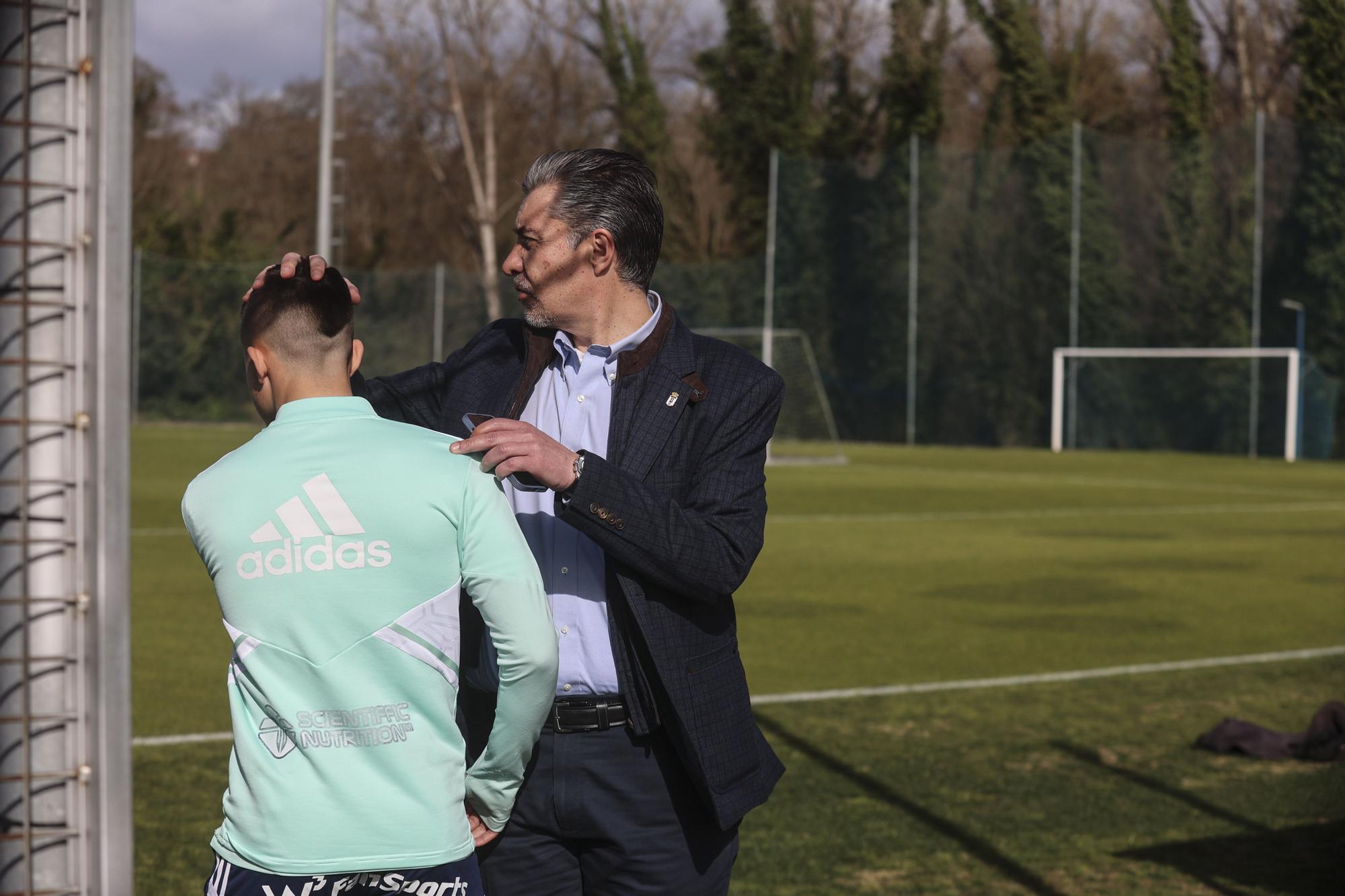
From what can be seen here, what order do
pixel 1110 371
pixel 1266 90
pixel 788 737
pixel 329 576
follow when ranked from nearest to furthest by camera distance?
pixel 329 576 → pixel 788 737 → pixel 1110 371 → pixel 1266 90

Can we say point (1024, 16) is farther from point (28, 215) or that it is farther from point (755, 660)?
point (28, 215)

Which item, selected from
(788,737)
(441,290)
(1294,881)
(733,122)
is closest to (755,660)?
(788,737)

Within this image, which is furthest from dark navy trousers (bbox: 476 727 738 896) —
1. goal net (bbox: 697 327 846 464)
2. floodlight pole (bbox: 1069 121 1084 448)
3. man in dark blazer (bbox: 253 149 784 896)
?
floodlight pole (bbox: 1069 121 1084 448)

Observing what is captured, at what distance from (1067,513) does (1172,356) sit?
14889mm

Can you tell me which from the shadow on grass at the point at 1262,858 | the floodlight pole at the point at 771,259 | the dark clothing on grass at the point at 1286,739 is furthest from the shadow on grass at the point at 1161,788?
the floodlight pole at the point at 771,259

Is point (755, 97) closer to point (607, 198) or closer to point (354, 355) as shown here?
point (607, 198)

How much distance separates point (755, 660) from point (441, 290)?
1197 inches

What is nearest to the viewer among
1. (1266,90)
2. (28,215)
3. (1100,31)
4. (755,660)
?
(28,215)

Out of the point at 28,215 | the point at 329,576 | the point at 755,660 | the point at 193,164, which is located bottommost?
the point at 755,660

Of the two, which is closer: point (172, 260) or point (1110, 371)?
point (1110, 371)

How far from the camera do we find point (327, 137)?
2383 cm

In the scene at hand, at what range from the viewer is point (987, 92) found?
141 ft

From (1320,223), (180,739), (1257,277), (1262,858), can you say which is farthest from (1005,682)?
(1320,223)

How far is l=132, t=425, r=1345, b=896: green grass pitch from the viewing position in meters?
5.12
